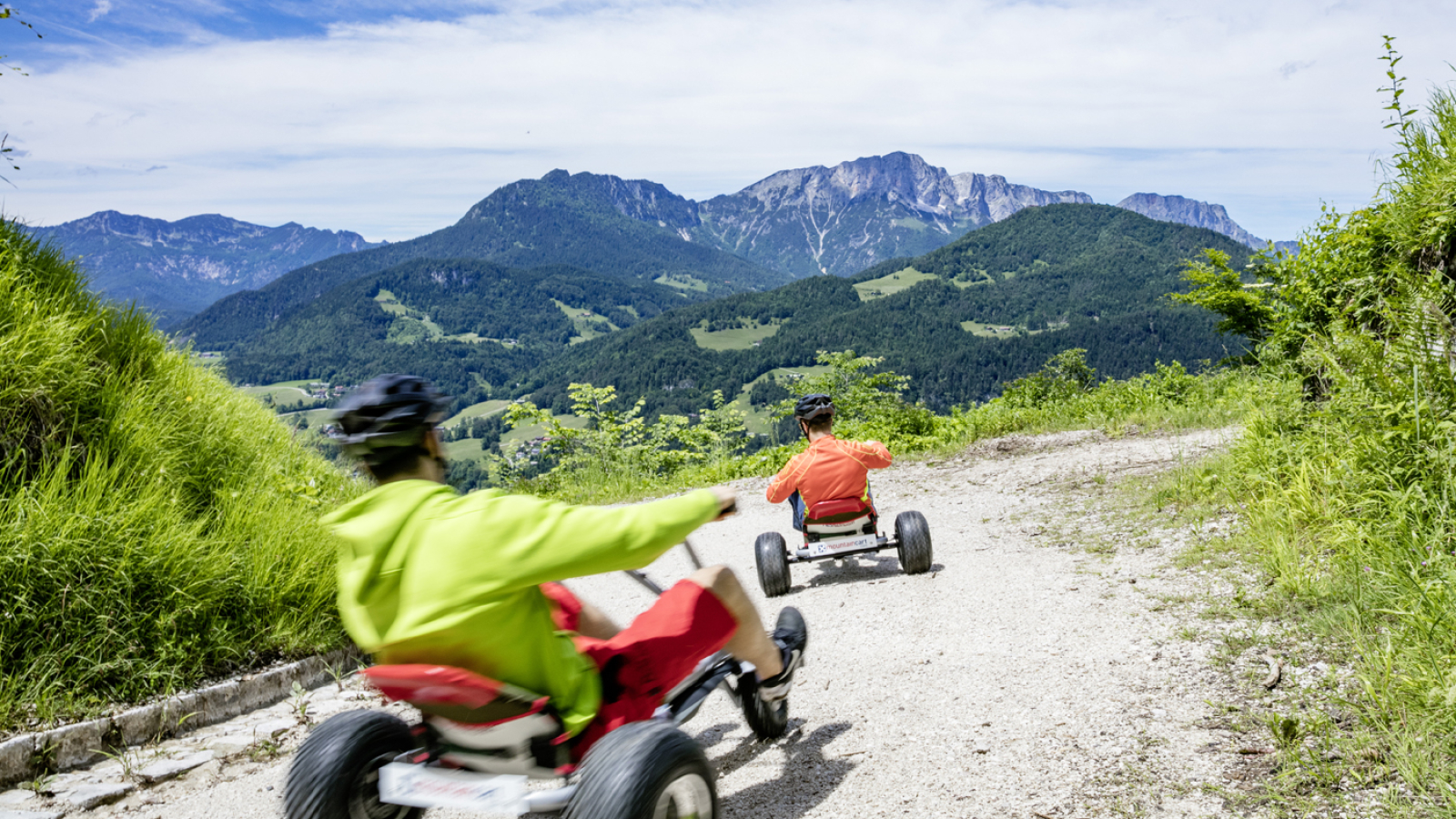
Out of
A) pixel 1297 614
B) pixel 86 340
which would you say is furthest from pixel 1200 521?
pixel 86 340

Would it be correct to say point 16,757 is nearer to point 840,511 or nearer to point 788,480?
point 788,480

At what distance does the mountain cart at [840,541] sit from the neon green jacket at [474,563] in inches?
147

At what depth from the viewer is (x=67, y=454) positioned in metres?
4.85

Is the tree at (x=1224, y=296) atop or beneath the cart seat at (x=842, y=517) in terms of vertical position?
atop

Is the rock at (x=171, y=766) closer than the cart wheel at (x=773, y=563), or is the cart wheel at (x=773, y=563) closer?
the rock at (x=171, y=766)

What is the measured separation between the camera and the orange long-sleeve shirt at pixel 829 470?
20.1 ft

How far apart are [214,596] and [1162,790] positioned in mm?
4985

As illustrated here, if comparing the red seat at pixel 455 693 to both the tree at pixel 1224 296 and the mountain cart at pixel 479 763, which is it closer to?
the mountain cart at pixel 479 763

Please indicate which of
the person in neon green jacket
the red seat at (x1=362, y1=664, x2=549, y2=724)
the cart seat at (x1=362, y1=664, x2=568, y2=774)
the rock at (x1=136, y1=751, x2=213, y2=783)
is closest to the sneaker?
the person in neon green jacket

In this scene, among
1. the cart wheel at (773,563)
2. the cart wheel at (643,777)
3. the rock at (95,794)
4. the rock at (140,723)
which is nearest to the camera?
the cart wheel at (643,777)

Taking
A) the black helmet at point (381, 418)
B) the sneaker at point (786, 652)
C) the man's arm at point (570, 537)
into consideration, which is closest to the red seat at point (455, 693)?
the man's arm at point (570, 537)

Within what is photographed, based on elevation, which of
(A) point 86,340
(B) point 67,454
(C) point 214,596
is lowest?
(C) point 214,596

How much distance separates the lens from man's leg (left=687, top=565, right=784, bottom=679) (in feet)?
9.64

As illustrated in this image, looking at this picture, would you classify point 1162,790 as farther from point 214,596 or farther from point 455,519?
point 214,596
